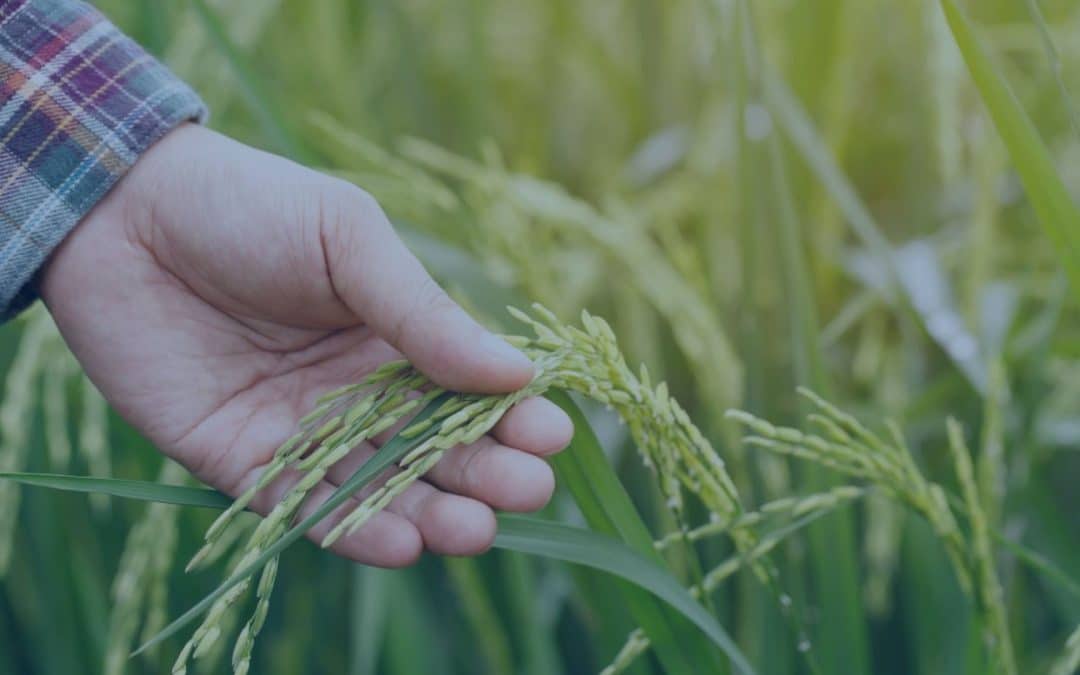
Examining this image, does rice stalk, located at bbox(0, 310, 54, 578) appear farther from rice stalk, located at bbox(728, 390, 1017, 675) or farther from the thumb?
rice stalk, located at bbox(728, 390, 1017, 675)

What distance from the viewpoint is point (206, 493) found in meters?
0.56

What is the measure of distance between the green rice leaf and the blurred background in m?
0.13

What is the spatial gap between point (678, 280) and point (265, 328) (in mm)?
384

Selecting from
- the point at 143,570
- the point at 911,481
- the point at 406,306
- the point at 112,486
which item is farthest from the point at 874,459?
the point at 143,570

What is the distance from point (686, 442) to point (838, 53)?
795 mm

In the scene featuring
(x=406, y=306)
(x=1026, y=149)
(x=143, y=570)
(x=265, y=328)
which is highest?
(x=1026, y=149)

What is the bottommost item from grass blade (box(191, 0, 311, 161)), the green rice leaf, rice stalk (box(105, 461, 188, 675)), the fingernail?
rice stalk (box(105, 461, 188, 675))

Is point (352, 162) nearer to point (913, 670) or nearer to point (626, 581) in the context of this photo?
point (626, 581)

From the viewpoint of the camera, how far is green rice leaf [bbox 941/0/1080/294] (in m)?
0.55

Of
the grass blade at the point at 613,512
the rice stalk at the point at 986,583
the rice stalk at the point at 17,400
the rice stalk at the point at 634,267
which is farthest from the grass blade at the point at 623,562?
the rice stalk at the point at 17,400

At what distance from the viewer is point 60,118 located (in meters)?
0.80

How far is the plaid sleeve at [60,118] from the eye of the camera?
0.78 metres

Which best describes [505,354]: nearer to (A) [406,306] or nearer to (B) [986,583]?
(A) [406,306]

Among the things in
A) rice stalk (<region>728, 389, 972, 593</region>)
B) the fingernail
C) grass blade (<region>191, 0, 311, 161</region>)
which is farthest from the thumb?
grass blade (<region>191, 0, 311, 161</region>)
